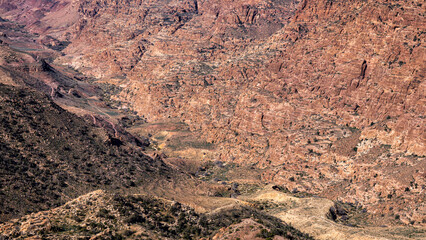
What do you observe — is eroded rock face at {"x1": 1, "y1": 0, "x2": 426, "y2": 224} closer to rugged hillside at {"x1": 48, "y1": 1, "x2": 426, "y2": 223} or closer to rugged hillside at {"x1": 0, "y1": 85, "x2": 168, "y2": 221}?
rugged hillside at {"x1": 48, "y1": 1, "x2": 426, "y2": 223}

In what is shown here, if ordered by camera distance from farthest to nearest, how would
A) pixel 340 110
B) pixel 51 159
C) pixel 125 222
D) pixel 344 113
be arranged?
pixel 340 110 → pixel 344 113 → pixel 51 159 → pixel 125 222

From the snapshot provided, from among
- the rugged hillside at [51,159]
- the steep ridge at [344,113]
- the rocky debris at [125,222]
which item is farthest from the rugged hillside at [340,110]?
the rugged hillside at [51,159]

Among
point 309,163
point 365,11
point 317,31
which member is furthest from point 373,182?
point 317,31

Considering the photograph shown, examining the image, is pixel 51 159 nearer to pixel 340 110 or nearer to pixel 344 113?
pixel 344 113

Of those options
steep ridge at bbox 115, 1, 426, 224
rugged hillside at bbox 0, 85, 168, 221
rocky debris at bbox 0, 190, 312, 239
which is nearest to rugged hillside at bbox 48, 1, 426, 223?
steep ridge at bbox 115, 1, 426, 224

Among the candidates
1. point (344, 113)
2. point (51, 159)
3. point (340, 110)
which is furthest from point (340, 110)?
point (51, 159)

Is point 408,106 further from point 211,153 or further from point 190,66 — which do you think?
point 190,66
